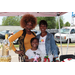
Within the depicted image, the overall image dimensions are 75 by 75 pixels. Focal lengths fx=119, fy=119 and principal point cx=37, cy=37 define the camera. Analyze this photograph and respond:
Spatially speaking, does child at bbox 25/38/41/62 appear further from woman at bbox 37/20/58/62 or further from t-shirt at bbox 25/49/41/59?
woman at bbox 37/20/58/62

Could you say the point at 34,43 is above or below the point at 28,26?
below

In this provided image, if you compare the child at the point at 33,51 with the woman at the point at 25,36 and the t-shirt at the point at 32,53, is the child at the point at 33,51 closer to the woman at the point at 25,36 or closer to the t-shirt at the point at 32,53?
the t-shirt at the point at 32,53

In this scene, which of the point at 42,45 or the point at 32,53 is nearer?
the point at 32,53

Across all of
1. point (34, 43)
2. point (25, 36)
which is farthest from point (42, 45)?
point (25, 36)

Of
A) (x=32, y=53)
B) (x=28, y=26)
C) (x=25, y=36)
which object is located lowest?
(x=32, y=53)

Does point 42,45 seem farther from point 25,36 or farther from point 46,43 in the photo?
point 25,36

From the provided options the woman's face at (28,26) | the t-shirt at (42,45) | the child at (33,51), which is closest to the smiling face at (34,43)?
the child at (33,51)

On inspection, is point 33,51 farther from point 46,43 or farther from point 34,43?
point 46,43
